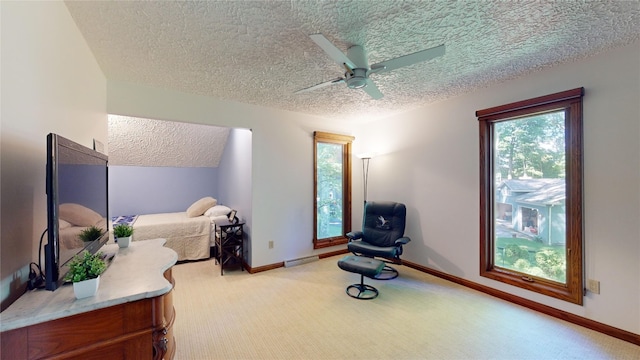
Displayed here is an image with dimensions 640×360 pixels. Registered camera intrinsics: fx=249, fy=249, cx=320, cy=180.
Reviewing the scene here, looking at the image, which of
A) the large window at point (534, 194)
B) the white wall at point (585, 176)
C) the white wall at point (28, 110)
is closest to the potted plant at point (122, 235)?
the white wall at point (28, 110)

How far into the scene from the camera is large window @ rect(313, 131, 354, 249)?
435cm

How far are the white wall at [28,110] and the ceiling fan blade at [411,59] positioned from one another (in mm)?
2022

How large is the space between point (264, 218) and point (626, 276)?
12.5 ft

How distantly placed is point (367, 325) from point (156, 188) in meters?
5.37

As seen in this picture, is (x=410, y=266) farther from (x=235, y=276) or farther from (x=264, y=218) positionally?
(x=235, y=276)

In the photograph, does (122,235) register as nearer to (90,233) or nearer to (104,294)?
(90,233)

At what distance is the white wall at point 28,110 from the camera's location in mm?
1104

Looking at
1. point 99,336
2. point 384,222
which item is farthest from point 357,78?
point 384,222

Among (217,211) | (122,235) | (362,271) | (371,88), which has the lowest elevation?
(362,271)

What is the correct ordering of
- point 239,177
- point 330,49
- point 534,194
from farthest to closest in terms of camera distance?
point 239,177 → point 534,194 → point 330,49

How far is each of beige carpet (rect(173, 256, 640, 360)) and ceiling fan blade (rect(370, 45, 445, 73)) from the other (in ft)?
7.30

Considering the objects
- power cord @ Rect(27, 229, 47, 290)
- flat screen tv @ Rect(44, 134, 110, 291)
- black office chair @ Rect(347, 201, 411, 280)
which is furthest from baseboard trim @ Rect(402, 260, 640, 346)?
power cord @ Rect(27, 229, 47, 290)

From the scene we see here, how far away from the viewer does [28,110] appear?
125 centimetres

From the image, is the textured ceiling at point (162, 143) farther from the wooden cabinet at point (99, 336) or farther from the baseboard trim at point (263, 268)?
the wooden cabinet at point (99, 336)
